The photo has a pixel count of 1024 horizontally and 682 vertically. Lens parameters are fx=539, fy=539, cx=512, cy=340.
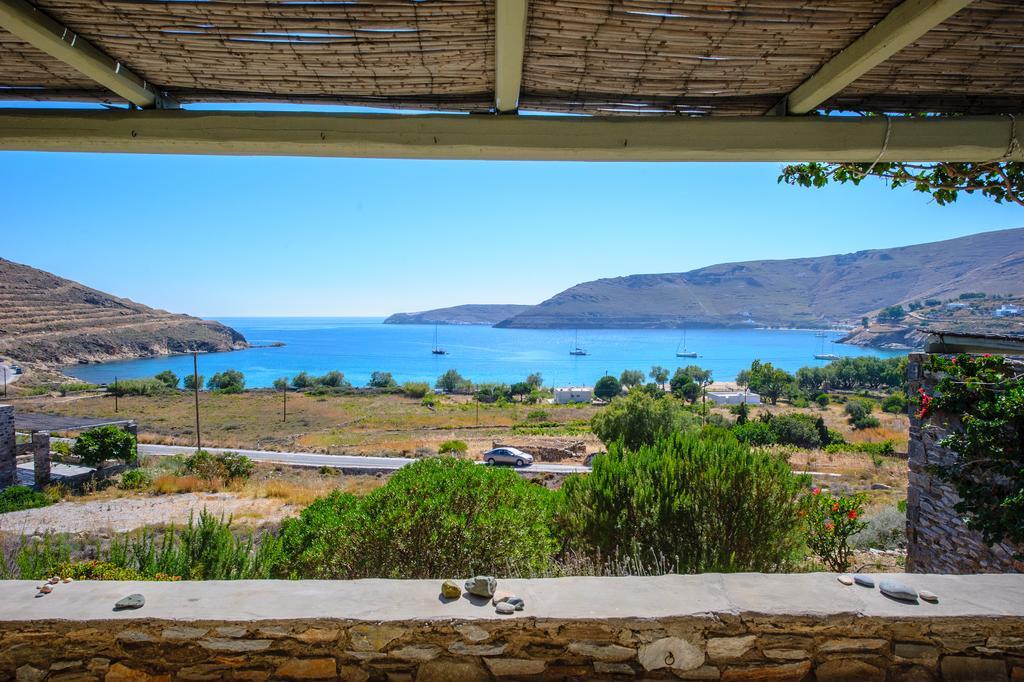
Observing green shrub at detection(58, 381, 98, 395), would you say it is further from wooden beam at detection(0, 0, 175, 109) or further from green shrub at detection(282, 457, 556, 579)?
wooden beam at detection(0, 0, 175, 109)

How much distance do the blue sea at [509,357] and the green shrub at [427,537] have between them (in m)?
73.6

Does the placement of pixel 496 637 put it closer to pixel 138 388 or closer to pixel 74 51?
pixel 74 51

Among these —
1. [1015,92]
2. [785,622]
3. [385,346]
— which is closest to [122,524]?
[785,622]

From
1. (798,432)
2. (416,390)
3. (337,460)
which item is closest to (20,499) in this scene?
(337,460)

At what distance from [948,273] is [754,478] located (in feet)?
409

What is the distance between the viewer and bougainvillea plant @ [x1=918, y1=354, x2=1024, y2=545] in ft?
8.77

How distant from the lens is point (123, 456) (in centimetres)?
1744

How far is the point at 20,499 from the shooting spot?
12836 mm

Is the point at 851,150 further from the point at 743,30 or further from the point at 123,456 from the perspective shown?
the point at 123,456

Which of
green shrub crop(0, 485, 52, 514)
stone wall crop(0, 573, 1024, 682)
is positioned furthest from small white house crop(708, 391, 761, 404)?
stone wall crop(0, 573, 1024, 682)

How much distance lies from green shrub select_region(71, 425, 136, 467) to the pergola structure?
19254 mm

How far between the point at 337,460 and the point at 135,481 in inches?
283

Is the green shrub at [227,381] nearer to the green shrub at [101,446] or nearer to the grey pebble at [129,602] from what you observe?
the green shrub at [101,446]

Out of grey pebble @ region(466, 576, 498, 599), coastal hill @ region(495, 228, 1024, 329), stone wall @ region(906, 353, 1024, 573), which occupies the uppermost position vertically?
coastal hill @ region(495, 228, 1024, 329)
